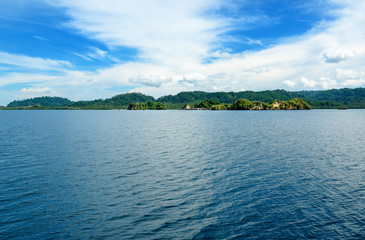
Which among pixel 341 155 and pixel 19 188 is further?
pixel 341 155

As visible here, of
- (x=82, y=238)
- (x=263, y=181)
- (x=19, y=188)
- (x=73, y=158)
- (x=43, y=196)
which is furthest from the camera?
(x=73, y=158)

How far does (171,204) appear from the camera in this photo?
66.4 feet

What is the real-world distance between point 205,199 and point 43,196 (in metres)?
16.4

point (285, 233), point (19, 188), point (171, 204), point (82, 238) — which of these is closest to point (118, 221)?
point (82, 238)

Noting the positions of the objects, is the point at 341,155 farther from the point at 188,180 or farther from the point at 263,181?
the point at 188,180

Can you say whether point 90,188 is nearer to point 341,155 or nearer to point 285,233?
point 285,233

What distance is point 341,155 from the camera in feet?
132

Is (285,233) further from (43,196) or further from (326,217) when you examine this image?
(43,196)

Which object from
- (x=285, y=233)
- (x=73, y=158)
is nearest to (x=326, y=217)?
(x=285, y=233)

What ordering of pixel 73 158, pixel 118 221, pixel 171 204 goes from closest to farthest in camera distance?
pixel 118 221 < pixel 171 204 < pixel 73 158

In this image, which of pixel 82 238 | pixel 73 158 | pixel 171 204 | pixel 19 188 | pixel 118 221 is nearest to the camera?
pixel 82 238

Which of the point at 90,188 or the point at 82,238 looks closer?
the point at 82,238

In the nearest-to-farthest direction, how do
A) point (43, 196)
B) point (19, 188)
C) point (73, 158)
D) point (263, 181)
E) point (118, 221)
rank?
point (118, 221), point (43, 196), point (19, 188), point (263, 181), point (73, 158)

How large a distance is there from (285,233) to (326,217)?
4.92 metres
